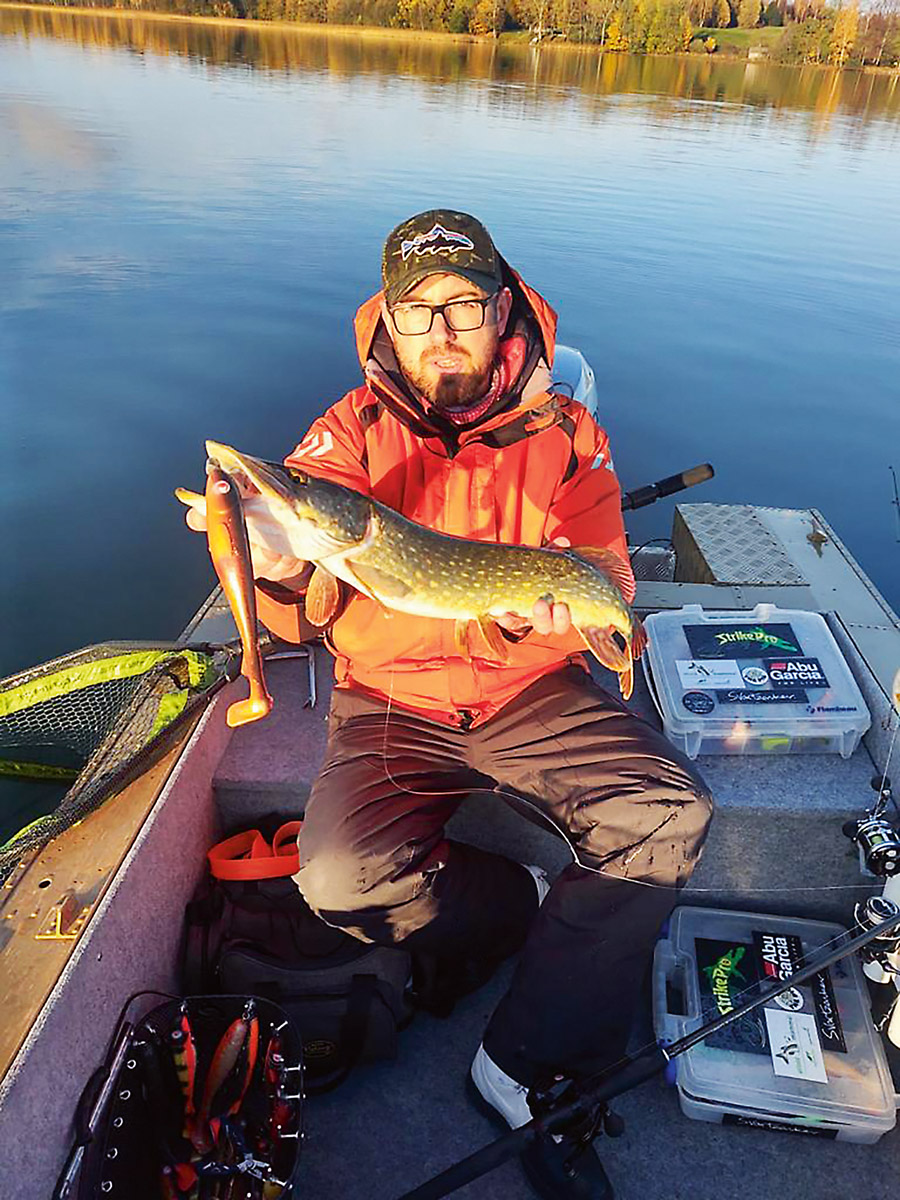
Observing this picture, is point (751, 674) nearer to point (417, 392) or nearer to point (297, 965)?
point (417, 392)

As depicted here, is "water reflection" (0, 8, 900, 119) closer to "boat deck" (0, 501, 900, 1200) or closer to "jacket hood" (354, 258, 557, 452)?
"jacket hood" (354, 258, 557, 452)

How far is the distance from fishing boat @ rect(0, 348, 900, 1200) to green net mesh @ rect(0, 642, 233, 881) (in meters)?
0.05

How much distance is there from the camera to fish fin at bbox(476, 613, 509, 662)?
214cm

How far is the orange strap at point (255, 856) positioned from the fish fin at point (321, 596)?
0.68 meters

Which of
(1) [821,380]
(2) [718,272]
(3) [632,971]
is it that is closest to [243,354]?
(1) [821,380]

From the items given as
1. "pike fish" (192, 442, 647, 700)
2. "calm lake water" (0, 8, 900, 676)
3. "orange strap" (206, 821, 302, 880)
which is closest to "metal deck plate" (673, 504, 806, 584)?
"pike fish" (192, 442, 647, 700)

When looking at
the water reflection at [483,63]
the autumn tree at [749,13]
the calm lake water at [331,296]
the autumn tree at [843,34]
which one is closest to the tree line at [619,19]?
the autumn tree at [843,34]

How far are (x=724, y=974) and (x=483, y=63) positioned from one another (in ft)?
173

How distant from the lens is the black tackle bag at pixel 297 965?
202 centimetres

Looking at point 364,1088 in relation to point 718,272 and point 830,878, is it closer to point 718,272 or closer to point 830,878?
point 830,878

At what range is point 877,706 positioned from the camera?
2.45 m

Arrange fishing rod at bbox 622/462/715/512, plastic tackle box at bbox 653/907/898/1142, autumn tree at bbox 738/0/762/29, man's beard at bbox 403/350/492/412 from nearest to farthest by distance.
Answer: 1. plastic tackle box at bbox 653/907/898/1142
2. man's beard at bbox 403/350/492/412
3. fishing rod at bbox 622/462/715/512
4. autumn tree at bbox 738/0/762/29

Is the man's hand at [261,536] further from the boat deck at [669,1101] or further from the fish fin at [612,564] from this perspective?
the boat deck at [669,1101]

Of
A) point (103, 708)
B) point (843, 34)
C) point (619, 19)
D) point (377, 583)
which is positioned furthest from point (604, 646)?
point (619, 19)
